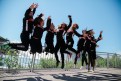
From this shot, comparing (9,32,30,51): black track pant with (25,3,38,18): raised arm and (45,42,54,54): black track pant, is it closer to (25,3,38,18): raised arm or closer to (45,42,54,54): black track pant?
(25,3,38,18): raised arm

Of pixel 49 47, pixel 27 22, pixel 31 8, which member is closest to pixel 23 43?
pixel 27 22

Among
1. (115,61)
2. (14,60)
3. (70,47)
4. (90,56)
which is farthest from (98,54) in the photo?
(14,60)

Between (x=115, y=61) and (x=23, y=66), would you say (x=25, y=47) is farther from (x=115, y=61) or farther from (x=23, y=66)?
(x=115, y=61)

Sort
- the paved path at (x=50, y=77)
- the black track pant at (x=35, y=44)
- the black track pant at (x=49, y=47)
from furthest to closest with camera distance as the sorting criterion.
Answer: the black track pant at (x=49, y=47) → the black track pant at (x=35, y=44) → the paved path at (x=50, y=77)

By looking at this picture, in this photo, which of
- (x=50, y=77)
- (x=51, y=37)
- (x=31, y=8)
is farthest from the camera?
(x=51, y=37)

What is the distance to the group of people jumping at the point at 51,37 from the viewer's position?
Result: 31.6 feet

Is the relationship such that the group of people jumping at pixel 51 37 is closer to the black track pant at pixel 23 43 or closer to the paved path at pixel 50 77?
the black track pant at pixel 23 43

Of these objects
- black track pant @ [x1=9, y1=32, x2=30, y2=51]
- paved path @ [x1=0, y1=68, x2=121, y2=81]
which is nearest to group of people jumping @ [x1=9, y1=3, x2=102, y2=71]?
black track pant @ [x1=9, y1=32, x2=30, y2=51]

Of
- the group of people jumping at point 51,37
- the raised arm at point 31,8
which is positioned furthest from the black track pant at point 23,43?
the raised arm at point 31,8

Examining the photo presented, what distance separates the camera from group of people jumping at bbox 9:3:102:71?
962cm

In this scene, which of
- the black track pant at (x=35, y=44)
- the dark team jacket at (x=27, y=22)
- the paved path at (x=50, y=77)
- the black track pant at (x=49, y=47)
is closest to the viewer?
the paved path at (x=50, y=77)

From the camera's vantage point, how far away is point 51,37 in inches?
412

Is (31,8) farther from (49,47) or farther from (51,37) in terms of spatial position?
(49,47)

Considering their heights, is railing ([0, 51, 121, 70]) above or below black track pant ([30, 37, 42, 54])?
below
